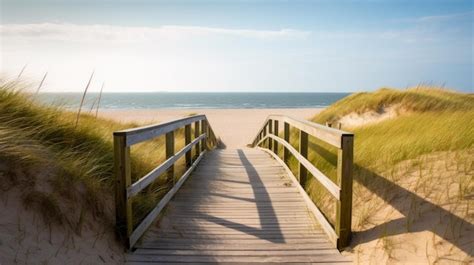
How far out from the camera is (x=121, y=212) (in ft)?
11.7

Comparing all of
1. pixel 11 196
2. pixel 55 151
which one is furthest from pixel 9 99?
pixel 11 196

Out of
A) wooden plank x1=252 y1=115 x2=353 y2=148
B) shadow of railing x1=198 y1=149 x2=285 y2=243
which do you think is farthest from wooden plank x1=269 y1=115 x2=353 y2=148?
shadow of railing x1=198 y1=149 x2=285 y2=243

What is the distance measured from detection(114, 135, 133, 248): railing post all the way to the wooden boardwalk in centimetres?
25

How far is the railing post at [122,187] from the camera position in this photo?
347cm

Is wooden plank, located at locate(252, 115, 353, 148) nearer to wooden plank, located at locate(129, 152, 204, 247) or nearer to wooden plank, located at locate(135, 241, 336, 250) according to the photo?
wooden plank, located at locate(135, 241, 336, 250)

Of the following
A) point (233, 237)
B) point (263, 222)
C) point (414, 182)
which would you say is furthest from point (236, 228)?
point (414, 182)

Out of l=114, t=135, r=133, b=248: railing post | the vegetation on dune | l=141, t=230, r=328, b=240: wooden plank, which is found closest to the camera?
the vegetation on dune

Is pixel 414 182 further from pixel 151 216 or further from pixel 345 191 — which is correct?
pixel 151 216

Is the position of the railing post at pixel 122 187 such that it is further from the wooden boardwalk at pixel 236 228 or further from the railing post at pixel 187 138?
the railing post at pixel 187 138

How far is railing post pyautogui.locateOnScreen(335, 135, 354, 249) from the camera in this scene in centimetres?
362

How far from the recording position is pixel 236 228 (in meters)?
4.46

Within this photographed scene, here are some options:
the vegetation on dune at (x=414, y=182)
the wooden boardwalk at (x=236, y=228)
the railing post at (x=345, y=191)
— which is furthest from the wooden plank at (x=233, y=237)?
the vegetation on dune at (x=414, y=182)

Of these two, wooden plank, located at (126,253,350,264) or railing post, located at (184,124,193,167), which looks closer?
wooden plank, located at (126,253,350,264)

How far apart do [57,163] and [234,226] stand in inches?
81.3
